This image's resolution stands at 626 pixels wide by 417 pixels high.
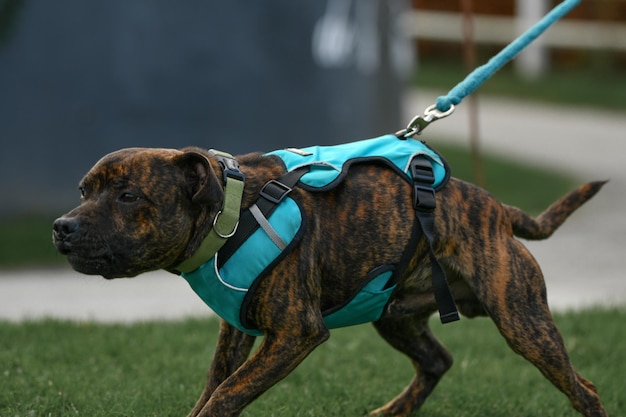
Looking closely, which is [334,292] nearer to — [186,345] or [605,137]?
[186,345]

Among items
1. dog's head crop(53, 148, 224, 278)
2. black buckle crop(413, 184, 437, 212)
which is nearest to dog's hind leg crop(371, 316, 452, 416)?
black buckle crop(413, 184, 437, 212)

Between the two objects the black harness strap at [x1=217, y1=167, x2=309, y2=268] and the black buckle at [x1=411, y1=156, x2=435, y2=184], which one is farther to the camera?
the black buckle at [x1=411, y1=156, x2=435, y2=184]

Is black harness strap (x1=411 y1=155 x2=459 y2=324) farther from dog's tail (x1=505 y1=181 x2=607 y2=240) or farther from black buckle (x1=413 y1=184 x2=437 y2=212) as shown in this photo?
dog's tail (x1=505 y1=181 x2=607 y2=240)

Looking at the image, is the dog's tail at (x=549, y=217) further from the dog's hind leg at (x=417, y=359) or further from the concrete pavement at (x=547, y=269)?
the concrete pavement at (x=547, y=269)

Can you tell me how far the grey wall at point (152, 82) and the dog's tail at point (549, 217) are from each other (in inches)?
264

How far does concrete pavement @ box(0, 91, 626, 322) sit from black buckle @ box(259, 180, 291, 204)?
2.74 metres

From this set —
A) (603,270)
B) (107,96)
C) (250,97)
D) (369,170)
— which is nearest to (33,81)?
(107,96)

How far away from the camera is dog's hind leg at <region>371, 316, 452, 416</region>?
5.78 meters

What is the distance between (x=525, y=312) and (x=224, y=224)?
1510mm

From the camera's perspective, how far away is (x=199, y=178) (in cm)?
457

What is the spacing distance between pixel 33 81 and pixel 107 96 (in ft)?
2.57

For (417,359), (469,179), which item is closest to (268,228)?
(417,359)

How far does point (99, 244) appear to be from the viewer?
14.5 feet

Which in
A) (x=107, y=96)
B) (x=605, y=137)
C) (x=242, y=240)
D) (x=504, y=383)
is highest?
(x=242, y=240)
